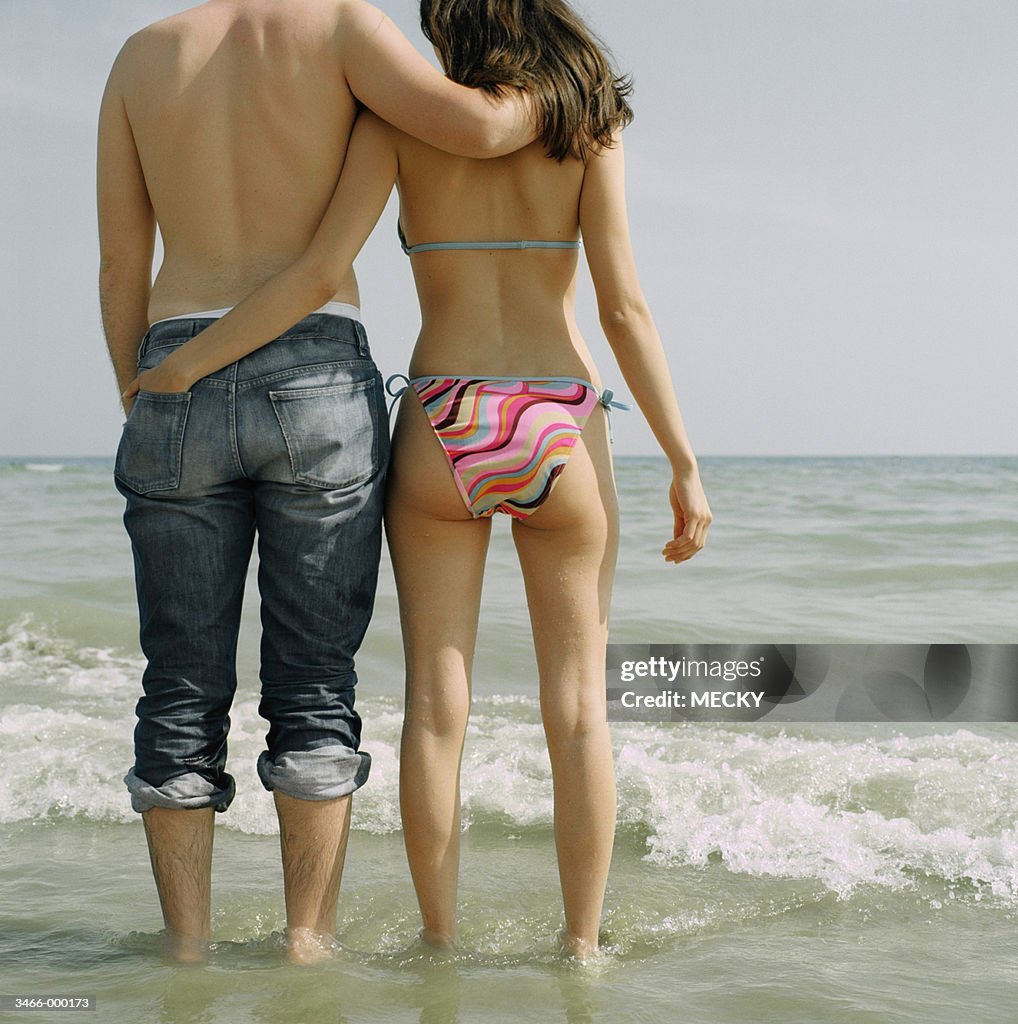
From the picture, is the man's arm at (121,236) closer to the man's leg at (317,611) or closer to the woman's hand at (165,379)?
the woman's hand at (165,379)

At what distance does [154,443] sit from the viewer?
77.0 inches

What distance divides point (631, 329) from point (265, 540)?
768 millimetres

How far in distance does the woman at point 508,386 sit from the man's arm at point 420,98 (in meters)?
0.05

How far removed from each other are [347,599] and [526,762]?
1.76m

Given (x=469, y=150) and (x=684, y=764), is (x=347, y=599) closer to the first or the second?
(x=469, y=150)

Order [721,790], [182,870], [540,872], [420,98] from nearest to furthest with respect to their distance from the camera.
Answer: [420,98] < [182,870] < [540,872] < [721,790]

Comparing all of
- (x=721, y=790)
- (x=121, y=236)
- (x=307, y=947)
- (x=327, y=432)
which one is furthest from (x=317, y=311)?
(x=721, y=790)

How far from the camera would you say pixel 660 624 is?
6.07m

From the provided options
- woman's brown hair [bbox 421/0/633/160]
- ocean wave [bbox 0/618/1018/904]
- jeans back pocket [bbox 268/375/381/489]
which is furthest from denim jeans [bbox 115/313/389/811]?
ocean wave [bbox 0/618/1018/904]

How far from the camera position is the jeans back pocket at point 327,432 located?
1.91 m

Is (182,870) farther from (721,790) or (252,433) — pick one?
(721,790)

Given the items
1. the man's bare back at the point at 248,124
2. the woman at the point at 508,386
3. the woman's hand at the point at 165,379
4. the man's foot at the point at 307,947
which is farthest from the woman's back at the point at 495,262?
the man's foot at the point at 307,947

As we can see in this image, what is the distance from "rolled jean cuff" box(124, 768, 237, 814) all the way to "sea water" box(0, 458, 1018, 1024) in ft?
0.97

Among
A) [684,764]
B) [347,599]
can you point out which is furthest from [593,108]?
[684,764]
